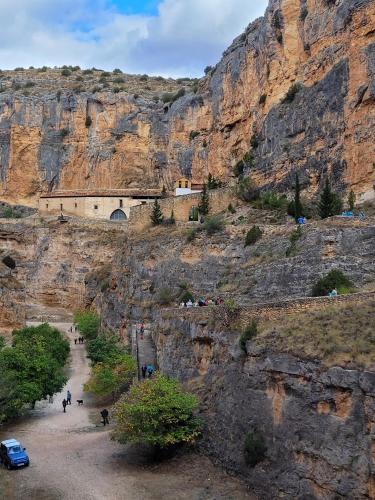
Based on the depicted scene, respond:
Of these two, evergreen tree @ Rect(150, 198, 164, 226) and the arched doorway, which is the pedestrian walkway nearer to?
evergreen tree @ Rect(150, 198, 164, 226)

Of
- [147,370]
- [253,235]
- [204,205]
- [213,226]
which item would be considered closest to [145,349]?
[147,370]

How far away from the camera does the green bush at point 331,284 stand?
935 inches

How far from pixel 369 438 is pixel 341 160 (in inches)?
965

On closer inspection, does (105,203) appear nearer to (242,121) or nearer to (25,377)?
(242,121)

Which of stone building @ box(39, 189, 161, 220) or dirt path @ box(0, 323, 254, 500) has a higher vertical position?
stone building @ box(39, 189, 161, 220)

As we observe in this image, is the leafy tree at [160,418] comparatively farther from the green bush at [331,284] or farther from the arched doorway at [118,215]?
the arched doorway at [118,215]

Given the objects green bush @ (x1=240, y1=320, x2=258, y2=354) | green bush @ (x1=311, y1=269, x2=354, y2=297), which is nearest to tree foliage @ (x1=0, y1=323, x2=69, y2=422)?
green bush @ (x1=240, y1=320, x2=258, y2=354)

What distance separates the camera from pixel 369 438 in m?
14.1

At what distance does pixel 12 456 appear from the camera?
21.2 meters

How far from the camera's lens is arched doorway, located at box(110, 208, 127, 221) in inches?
2425

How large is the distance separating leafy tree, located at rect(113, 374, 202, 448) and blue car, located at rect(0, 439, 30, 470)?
3.60m

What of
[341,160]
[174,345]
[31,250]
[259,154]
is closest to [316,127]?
[341,160]

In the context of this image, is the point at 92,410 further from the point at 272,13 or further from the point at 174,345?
the point at 272,13

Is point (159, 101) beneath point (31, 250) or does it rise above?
above
